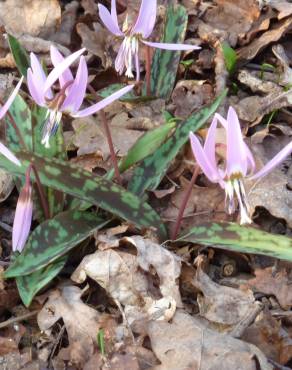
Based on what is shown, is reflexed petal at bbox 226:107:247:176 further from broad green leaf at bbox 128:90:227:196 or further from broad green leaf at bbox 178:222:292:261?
broad green leaf at bbox 128:90:227:196

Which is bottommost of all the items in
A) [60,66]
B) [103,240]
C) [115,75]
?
[103,240]

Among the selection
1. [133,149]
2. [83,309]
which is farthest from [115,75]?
[83,309]

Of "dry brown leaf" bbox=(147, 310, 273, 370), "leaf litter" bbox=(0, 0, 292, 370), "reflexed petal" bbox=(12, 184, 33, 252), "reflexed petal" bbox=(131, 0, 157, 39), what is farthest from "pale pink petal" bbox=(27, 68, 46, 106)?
"dry brown leaf" bbox=(147, 310, 273, 370)

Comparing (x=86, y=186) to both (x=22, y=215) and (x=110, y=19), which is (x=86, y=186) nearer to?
(x=22, y=215)

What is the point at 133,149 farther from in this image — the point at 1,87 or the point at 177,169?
the point at 1,87

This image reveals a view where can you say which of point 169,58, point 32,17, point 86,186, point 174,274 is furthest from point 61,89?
point 32,17

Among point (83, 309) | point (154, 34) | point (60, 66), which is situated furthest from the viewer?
point (154, 34)
